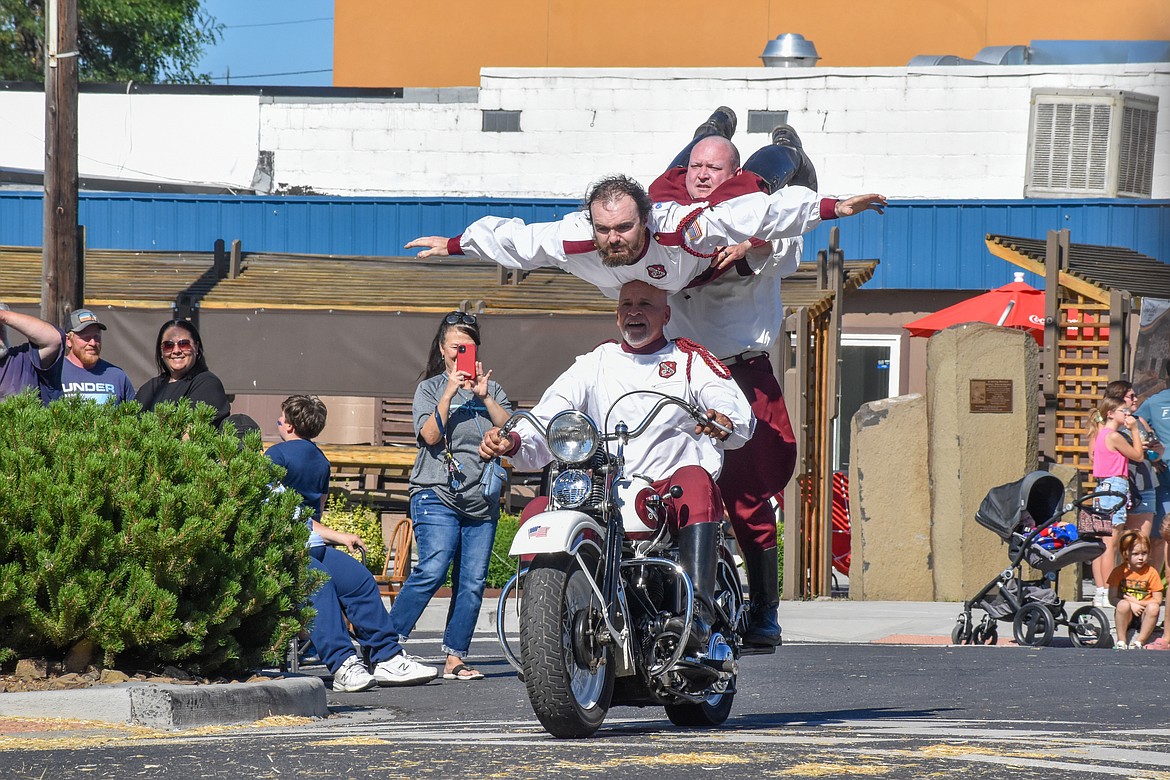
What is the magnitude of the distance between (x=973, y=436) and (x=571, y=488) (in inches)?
370

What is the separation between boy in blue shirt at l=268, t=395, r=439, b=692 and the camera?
28.7 ft

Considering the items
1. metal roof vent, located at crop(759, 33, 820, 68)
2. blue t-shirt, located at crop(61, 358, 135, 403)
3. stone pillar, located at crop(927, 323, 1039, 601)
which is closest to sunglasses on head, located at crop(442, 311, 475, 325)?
blue t-shirt, located at crop(61, 358, 135, 403)

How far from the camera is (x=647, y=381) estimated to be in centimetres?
646

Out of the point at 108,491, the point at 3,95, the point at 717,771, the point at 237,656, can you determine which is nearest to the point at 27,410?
the point at 108,491

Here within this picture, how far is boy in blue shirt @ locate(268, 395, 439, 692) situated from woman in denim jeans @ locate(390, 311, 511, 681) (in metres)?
0.42

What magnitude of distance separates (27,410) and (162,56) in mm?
36046

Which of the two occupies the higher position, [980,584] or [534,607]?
[534,607]

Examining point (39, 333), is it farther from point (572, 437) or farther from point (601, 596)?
point (601, 596)

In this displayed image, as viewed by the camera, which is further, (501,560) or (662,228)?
(501,560)

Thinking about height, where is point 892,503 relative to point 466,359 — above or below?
below

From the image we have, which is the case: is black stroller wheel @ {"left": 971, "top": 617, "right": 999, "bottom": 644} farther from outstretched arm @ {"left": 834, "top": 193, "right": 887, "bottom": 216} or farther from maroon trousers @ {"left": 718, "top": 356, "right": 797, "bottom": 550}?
outstretched arm @ {"left": 834, "top": 193, "right": 887, "bottom": 216}

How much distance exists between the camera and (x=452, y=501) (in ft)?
30.8

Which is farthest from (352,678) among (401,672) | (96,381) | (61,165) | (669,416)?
(61,165)

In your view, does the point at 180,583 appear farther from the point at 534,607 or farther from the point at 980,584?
the point at 980,584
